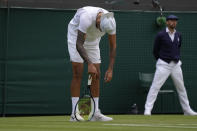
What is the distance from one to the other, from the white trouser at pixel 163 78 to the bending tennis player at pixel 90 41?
3396mm

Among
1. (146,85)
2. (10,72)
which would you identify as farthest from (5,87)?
(146,85)

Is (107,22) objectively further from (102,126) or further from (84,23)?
(102,126)

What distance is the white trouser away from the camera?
13.7 m

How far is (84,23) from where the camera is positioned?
9914 millimetres

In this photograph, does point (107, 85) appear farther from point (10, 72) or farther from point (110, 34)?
point (110, 34)

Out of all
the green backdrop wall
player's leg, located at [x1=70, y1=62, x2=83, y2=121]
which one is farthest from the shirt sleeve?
the green backdrop wall

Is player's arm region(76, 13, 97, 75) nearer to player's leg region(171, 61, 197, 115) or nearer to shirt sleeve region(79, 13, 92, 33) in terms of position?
shirt sleeve region(79, 13, 92, 33)

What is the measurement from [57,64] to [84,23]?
4422 mm

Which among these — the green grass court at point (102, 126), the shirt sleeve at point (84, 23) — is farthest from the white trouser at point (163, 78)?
the shirt sleeve at point (84, 23)

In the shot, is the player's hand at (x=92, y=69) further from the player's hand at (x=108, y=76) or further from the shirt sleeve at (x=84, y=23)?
the shirt sleeve at (x=84, y=23)

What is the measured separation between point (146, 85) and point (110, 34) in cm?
476

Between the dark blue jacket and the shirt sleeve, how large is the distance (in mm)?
3968

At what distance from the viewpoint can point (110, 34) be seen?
1016 cm

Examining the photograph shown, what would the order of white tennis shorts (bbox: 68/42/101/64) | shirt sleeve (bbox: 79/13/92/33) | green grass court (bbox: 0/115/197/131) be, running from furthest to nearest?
1. white tennis shorts (bbox: 68/42/101/64)
2. shirt sleeve (bbox: 79/13/92/33)
3. green grass court (bbox: 0/115/197/131)
